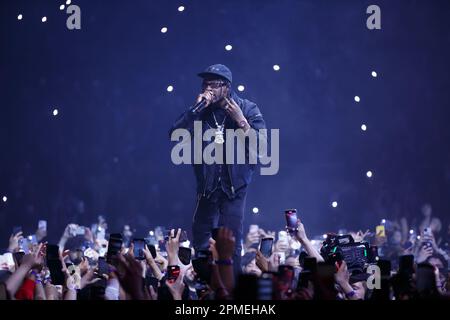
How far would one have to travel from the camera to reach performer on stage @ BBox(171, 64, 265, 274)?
7695 mm

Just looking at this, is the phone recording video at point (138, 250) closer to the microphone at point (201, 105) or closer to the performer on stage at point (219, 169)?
the performer on stage at point (219, 169)

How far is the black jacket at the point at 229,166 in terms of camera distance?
7.77 metres

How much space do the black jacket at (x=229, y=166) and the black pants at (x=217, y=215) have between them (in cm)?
8

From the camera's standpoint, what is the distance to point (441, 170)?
10148mm

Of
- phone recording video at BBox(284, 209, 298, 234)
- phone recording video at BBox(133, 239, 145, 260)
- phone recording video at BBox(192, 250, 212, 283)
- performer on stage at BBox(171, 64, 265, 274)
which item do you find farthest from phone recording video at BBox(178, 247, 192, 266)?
performer on stage at BBox(171, 64, 265, 274)

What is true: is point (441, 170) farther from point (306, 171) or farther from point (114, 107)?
point (114, 107)

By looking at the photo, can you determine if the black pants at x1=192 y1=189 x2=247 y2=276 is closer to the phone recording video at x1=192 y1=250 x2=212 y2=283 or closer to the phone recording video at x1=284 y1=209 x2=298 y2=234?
the phone recording video at x1=284 y1=209 x2=298 y2=234

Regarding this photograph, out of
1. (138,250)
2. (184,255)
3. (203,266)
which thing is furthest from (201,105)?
(203,266)

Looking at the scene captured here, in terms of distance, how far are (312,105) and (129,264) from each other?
22.2ft

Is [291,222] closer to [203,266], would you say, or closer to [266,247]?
[266,247]

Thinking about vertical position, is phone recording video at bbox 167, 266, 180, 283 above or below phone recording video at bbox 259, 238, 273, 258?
below

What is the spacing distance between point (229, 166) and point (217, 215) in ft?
1.84

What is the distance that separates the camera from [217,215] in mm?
7754

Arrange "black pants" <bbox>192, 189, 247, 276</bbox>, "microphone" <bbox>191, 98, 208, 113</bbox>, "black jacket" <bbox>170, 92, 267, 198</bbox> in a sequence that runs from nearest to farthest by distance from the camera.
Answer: "black pants" <bbox>192, 189, 247, 276</bbox>, "black jacket" <bbox>170, 92, 267, 198</bbox>, "microphone" <bbox>191, 98, 208, 113</bbox>
